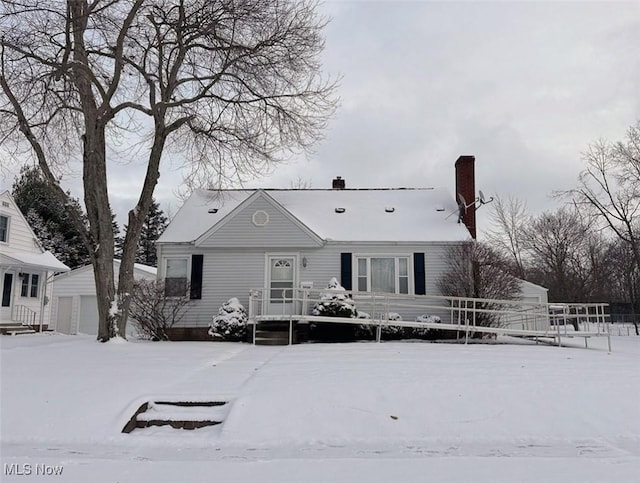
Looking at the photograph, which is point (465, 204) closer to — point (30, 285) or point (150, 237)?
point (30, 285)

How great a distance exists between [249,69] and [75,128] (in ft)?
19.9

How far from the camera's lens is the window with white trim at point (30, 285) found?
2203 centimetres

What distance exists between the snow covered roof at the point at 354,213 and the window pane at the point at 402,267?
28.0 inches

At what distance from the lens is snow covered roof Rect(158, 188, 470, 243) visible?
57.4 ft

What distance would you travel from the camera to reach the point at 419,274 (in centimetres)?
1695

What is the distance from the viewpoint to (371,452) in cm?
530

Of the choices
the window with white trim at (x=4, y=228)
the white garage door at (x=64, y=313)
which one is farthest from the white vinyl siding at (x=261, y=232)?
the white garage door at (x=64, y=313)

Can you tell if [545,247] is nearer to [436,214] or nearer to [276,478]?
[436,214]

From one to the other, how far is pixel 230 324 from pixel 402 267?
6188 millimetres

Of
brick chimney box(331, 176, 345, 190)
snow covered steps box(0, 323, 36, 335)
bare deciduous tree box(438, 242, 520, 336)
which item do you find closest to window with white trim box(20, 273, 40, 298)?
snow covered steps box(0, 323, 36, 335)

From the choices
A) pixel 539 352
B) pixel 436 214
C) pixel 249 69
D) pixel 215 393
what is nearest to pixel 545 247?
pixel 436 214

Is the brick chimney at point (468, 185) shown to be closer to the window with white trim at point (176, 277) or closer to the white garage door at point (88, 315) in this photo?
the window with white trim at point (176, 277)

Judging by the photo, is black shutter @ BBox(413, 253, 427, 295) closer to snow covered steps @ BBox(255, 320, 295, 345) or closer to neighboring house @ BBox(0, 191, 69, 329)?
snow covered steps @ BBox(255, 320, 295, 345)

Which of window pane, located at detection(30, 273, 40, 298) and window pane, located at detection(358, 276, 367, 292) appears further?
window pane, located at detection(30, 273, 40, 298)
